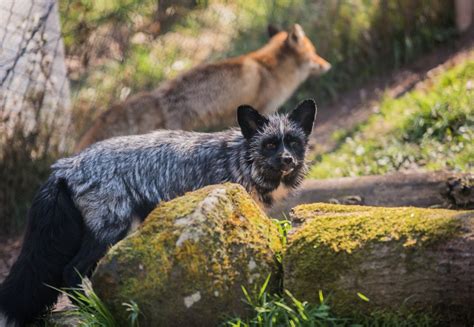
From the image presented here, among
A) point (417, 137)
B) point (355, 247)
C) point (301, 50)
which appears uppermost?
point (355, 247)

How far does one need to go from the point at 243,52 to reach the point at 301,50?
1.67 m

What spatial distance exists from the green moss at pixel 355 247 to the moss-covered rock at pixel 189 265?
21 centimetres

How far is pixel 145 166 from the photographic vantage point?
5488mm

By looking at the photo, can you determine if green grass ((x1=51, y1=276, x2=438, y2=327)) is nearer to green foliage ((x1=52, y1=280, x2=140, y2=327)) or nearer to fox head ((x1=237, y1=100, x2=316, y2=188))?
green foliage ((x1=52, y1=280, x2=140, y2=327))

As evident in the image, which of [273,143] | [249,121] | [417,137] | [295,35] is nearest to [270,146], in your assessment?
[273,143]

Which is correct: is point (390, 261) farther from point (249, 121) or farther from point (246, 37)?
point (246, 37)

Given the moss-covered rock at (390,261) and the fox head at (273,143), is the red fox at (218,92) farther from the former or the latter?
the moss-covered rock at (390,261)

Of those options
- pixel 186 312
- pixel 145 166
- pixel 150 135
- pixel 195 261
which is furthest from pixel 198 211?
pixel 150 135

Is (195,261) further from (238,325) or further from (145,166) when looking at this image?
(145,166)

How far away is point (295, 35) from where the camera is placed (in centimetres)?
1017

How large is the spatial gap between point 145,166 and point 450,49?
644 cm

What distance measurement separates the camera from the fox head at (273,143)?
18.4 feet

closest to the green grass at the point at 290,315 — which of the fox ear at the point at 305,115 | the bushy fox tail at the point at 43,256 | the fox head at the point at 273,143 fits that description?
the bushy fox tail at the point at 43,256

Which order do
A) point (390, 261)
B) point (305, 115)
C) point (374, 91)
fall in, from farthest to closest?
point (374, 91)
point (305, 115)
point (390, 261)
